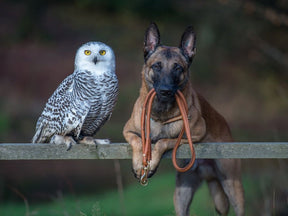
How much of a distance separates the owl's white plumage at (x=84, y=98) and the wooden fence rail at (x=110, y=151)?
1.76ft

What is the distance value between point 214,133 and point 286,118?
8.28 meters

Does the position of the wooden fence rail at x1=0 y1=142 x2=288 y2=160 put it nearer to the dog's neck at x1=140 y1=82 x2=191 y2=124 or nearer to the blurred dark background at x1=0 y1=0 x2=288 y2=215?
the dog's neck at x1=140 y1=82 x2=191 y2=124

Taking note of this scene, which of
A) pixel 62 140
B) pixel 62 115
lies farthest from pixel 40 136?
pixel 62 140

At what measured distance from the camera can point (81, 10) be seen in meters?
16.0

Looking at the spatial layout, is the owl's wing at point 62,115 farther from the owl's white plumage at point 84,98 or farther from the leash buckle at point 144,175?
the leash buckle at point 144,175

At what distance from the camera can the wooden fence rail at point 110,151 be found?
3.41 metres

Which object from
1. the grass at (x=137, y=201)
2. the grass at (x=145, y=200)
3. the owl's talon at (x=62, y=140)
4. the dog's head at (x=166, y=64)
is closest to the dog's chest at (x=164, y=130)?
the dog's head at (x=166, y=64)

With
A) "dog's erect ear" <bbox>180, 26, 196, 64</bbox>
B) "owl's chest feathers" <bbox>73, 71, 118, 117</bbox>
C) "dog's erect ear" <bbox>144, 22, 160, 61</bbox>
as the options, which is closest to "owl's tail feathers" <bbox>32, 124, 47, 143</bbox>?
"owl's chest feathers" <bbox>73, 71, 118, 117</bbox>

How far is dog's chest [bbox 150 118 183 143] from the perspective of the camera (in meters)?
3.98

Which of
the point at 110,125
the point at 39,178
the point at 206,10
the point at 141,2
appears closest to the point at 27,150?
the point at 39,178

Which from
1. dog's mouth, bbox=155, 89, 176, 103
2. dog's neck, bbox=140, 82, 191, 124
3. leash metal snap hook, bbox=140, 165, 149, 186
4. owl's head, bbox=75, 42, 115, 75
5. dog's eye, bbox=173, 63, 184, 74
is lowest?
leash metal snap hook, bbox=140, 165, 149, 186

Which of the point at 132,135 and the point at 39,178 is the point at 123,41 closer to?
the point at 39,178

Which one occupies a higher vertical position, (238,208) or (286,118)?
(286,118)

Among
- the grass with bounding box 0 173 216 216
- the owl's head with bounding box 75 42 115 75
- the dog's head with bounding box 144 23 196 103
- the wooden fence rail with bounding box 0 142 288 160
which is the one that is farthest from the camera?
the grass with bounding box 0 173 216 216
